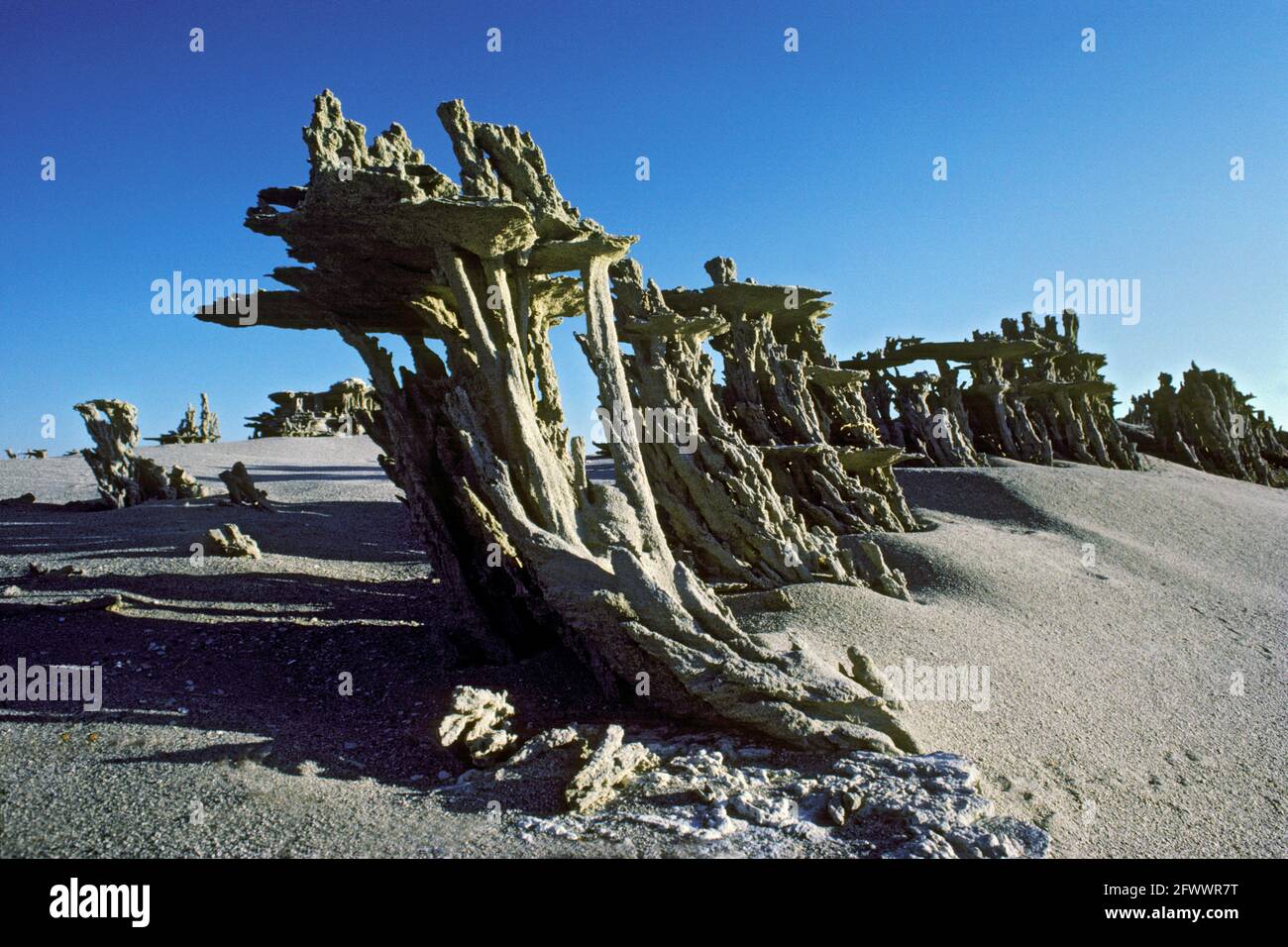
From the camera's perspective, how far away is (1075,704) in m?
7.05

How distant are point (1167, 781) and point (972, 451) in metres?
15.1

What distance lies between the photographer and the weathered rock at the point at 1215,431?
23.6 meters

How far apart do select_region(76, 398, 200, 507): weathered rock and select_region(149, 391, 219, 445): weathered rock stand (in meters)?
17.5

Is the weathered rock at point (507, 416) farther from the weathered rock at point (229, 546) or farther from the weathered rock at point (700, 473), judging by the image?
the weathered rock at point (229, 546)

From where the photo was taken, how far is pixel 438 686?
275 inches

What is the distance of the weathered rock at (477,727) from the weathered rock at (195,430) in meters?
32.1

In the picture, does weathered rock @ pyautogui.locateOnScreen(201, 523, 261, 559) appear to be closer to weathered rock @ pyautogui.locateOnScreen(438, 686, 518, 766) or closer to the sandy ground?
the sandy ground

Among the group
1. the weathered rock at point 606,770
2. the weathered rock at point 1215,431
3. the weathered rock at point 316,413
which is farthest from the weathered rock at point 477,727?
the weathered rock at point 316,413

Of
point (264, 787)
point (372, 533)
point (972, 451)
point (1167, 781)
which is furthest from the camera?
point (972, 451)

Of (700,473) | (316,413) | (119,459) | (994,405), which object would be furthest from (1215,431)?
(316,413)

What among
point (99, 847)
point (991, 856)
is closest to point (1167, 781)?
point (991, 856)

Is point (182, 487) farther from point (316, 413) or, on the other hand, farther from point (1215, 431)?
point (1215, 431)

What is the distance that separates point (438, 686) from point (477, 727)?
151 cm
